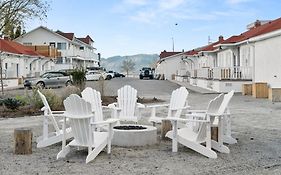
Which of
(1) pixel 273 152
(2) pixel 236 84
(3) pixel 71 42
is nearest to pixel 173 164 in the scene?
(1) pixel 273 152

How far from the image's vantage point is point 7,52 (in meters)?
37.2

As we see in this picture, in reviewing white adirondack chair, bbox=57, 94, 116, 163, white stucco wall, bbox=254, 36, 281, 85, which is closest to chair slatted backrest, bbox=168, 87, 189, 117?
white adirondack chair, bbox=57, 94, 116, 163

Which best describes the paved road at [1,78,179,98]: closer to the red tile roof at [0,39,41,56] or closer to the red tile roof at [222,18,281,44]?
the red tile roof at [222,18,281,44]

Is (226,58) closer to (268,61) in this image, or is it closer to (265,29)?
(265,29)

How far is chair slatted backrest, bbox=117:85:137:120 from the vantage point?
10891mm

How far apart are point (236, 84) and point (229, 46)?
172 inches

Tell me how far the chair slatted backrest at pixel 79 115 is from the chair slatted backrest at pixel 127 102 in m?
3.45

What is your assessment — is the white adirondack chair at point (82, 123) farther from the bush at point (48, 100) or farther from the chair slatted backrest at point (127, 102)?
the bush at point (48, 100)

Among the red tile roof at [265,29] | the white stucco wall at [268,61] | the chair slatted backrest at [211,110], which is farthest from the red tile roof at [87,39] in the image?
the chair slatted backrest at [211,110]

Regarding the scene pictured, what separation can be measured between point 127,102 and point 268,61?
49.0ft

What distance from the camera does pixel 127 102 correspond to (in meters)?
11.0

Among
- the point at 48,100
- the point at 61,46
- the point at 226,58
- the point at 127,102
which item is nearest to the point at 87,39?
the point at 61,46

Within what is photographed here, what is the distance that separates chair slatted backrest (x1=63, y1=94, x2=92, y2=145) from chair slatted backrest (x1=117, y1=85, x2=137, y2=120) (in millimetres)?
3447

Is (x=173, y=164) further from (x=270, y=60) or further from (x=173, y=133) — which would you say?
(x=270, y=60)
